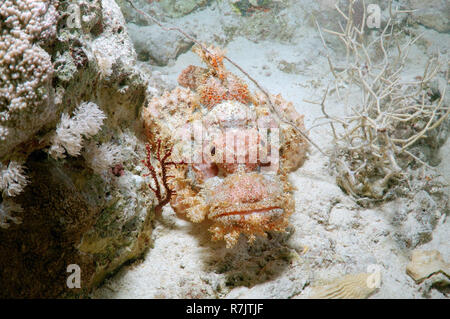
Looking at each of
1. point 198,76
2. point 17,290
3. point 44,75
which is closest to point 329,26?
point 198,76

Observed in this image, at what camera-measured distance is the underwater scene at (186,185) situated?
2.01 m

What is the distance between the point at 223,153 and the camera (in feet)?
10.4

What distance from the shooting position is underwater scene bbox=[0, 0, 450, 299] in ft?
6.61

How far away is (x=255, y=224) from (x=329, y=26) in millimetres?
6088

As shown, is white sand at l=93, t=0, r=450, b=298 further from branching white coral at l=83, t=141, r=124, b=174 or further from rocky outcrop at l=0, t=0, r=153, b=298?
branching white coral at l=83, t=141, r=124, b=174

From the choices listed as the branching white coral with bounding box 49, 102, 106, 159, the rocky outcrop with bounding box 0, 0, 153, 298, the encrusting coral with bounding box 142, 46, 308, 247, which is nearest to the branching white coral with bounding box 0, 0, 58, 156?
the rocky outcrop with bounding box 0, 0, 153, 298

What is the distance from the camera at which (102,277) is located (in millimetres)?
2820

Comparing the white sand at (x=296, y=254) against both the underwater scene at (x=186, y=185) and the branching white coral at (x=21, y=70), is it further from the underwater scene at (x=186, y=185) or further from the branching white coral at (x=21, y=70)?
the branching white coral at (x=21, y=70)

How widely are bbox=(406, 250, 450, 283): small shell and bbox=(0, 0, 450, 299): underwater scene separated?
13 mm

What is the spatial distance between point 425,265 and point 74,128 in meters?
3.49

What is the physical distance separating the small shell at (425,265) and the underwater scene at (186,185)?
0.01 meters

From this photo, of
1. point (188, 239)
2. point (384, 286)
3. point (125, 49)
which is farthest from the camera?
point (188, 239)

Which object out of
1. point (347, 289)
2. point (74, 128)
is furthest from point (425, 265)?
point (74, 128)
